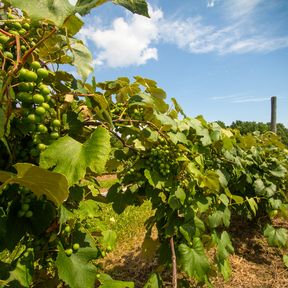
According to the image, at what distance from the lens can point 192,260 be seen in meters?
2.57

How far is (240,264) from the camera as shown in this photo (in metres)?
4.48

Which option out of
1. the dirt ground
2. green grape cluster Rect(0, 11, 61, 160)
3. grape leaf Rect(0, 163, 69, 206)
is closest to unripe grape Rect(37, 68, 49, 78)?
green grape cluster Rect(0, 11, 61, 160)

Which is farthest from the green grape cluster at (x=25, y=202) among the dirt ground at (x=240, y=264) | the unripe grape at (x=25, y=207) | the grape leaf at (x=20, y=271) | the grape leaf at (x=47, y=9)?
the dirt ground at (x=240, y=264)

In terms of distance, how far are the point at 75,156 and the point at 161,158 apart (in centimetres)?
122

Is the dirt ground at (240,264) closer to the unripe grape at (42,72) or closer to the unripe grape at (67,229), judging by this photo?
the unripe grape at (67,229)

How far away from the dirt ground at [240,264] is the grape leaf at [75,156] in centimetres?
267

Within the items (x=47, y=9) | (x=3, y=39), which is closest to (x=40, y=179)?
(x=47, y=9)

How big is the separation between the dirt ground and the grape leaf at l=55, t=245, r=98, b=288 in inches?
86.3

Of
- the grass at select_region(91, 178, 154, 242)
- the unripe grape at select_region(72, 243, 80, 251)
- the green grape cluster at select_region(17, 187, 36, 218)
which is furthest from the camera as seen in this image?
the grass at select_region(91, 178, 154, 242)

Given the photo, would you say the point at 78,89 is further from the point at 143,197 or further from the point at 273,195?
the point at 273,195

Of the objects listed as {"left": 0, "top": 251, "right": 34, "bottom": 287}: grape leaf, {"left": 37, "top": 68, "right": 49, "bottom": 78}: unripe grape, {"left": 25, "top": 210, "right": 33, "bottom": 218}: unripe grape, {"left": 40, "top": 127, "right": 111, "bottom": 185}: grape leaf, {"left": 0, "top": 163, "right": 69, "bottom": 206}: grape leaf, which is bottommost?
{"left": 0, "top": 251, "right": 34, "bottom": 287}: grape leaf

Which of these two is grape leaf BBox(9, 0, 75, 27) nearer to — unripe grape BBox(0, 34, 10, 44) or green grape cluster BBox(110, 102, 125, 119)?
unripe grape BBox(0, 34, 10, 44)

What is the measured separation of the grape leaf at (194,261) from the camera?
252cm

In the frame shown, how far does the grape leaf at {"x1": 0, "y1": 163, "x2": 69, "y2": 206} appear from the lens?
0.93m
